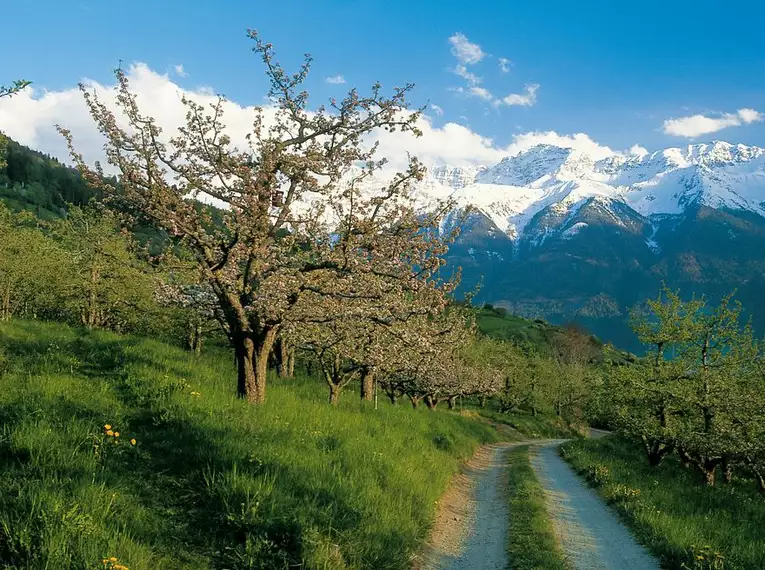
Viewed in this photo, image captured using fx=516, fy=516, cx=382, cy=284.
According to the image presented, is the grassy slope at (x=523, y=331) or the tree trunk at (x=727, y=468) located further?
the grassy slope at (x=523, y=331)

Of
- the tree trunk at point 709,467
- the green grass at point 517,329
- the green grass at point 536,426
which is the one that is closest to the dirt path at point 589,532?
the tree trunk at point 709,467

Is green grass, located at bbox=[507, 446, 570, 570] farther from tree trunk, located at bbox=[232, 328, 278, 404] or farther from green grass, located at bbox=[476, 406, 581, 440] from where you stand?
green grass, located at bbox=[476, 406, 581, 440]

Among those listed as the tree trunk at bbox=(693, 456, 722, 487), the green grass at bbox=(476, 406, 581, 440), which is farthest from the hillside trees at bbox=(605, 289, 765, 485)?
the green grass at bbox=(476, 406, 581, 440)

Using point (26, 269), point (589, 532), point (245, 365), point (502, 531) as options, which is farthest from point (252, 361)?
point (26, 269)

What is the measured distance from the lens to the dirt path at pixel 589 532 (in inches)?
450

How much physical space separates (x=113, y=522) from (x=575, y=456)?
93.9 feet

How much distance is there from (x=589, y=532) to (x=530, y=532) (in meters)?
2.15

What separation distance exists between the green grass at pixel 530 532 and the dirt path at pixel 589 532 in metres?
0.35

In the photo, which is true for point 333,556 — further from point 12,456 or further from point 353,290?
point 353,290

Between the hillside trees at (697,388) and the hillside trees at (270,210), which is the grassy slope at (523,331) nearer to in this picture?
the hillside trees at (697,388)

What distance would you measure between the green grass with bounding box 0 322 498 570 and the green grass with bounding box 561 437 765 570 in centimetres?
557

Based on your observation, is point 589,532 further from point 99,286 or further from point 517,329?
point 517,329

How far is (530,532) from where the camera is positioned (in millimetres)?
12977

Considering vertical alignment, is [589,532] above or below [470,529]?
above
